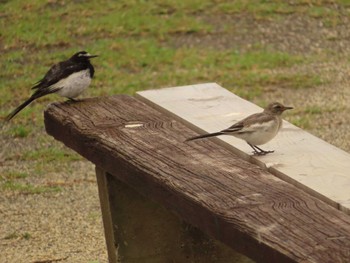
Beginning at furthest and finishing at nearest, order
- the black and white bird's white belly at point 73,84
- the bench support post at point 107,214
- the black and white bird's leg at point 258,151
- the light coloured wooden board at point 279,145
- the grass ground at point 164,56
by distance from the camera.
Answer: the grass ground at point 164,56, the black and white bird's white belly at point 73,84, the bench support post at point 107,214, the black and white bird's leg at point 258,151, the light coloured wooden board at point 279,145

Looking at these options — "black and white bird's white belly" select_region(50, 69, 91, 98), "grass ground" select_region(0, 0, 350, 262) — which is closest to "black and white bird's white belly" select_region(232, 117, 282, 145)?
"black and white bird's white belly" select_region(50, 69, 91, 98)

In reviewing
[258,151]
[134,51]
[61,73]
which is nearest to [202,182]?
[258,151]

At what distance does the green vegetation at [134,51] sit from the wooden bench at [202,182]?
2.76m

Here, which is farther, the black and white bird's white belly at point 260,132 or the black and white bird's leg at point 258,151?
the black and white bird's white belly at point 260,132

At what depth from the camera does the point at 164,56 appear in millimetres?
11016

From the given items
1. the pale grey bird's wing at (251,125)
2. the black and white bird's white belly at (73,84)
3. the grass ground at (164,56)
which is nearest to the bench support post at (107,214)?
the black and white bird's white belly at (73,84)

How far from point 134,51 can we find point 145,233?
221 inches

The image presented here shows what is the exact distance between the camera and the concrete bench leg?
5.66 meters

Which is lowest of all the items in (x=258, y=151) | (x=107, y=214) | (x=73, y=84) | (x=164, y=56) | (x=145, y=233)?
(x=164, y=56)

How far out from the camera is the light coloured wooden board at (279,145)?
427 cm

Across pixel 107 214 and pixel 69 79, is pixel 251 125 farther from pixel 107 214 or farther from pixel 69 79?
pixel 69 79

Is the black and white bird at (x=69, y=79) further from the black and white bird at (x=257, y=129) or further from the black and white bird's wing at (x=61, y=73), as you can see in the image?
the black and white bird at (x=257, y=129)

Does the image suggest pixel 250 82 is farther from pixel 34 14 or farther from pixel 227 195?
pixel 227 195

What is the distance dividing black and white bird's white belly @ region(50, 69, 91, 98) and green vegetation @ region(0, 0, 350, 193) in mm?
2132
